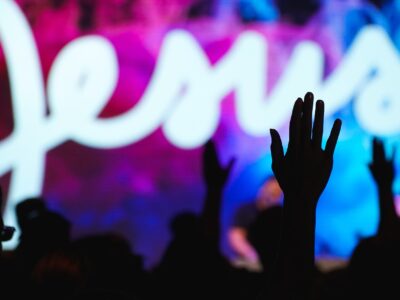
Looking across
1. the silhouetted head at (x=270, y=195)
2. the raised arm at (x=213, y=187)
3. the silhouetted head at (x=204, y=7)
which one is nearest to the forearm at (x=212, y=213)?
the raised arm at (x=213, y=187)

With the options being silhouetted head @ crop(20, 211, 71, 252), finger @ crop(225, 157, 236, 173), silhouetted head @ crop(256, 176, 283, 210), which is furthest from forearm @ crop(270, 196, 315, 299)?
silhouetted head @ crop(256, 176, 283, 210)

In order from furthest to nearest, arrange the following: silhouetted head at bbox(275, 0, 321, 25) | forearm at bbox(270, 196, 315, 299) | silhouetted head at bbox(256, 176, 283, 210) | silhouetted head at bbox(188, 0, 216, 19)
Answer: silhouetted head at bbox(275, 0, 321, 25) < silhouetted head at bbox(188, 0, 216, 19) < silhouetted head at bbox(256, 176, 283, 210) < forearm at bbox(270, 196, 315, 299)

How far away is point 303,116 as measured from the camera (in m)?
1.25

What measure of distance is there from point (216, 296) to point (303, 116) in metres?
1.15

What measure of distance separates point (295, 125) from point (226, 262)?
127 cm

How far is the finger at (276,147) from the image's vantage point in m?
1.26

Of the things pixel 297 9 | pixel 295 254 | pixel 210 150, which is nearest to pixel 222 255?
pixel 210 150

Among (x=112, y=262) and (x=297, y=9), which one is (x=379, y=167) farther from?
(x=297, y=9)

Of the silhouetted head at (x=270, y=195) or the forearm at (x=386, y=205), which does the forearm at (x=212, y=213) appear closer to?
the forearm at (x=386, y=205)

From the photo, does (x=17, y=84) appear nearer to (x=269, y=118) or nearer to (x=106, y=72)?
(x=106, y=72)

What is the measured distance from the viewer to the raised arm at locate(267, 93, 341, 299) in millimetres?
1237

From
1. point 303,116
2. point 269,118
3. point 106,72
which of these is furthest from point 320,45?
point 303,116

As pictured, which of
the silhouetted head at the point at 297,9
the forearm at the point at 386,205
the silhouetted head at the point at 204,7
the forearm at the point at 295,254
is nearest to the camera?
the forearm at the point at 295,254

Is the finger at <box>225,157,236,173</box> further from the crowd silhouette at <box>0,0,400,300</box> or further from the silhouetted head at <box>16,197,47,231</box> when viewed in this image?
the silhouetted head at <box>16,197,47,231</box>
